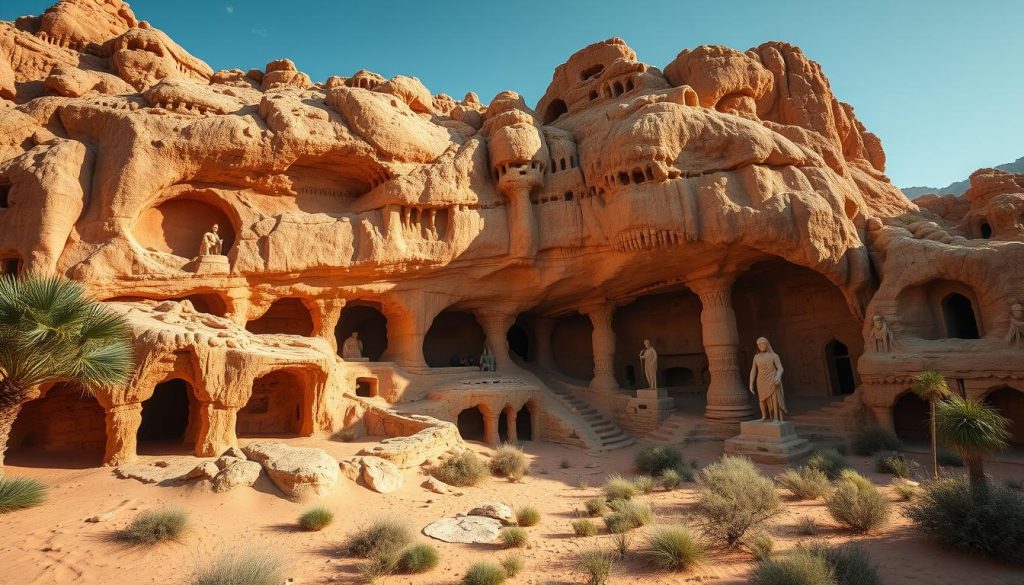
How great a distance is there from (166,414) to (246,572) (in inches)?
557

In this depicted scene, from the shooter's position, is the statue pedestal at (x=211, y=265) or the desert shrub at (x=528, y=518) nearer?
A: the desert shrub at (x=528, y=518)

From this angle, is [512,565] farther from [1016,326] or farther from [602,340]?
[602,340]

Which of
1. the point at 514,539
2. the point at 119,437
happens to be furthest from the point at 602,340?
the point at 119,437

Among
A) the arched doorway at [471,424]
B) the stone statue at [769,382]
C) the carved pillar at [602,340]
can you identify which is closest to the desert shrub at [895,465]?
A: the stone statue at [769,382]

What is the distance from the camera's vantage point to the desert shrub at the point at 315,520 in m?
8.70

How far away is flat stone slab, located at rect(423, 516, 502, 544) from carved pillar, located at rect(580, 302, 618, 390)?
15.2 metres

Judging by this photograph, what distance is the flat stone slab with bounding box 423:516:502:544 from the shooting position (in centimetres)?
861

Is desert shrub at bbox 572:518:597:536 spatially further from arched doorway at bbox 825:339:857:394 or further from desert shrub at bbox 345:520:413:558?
arched doorway at bbox 825:339:857:394

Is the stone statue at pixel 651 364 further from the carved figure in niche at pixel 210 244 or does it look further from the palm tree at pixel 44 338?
the palm tree at pixel 44 338

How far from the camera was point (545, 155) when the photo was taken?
863 inches

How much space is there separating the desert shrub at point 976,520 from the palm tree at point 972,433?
2.40 ft

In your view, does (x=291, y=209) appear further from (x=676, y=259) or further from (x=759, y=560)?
(x=759, y=560)

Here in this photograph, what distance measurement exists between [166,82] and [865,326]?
87.0ft

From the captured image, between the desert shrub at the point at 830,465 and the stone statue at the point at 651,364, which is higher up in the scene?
the stone statue at the point at 651,364
